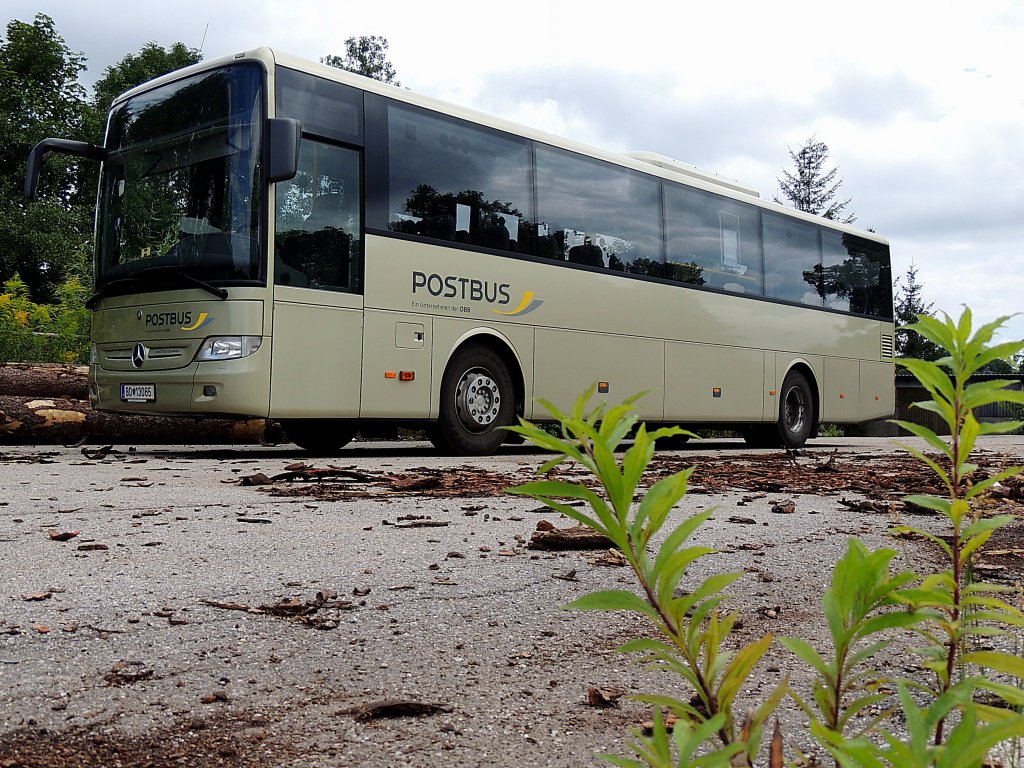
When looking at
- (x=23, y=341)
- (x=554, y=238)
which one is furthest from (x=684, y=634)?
(x=23, y=341)

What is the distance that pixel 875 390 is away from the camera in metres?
17.1

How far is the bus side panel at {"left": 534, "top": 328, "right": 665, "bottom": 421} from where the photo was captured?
36.8 feet

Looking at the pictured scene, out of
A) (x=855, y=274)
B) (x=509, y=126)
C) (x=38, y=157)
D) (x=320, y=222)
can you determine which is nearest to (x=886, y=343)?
(x=855, y=274)

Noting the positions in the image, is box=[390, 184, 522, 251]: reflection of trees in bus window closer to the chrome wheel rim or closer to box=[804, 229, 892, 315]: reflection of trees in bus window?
the chrome wheel rim

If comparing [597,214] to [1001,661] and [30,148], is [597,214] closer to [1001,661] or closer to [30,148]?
[1001,661]

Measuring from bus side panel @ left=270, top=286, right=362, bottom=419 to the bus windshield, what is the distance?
0.46m

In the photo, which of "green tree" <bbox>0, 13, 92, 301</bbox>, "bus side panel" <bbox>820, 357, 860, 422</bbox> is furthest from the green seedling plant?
"green tree" <bbox>0, 13, 92, 301</bbox>

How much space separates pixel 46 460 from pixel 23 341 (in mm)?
6680

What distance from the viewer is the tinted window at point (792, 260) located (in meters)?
14.9

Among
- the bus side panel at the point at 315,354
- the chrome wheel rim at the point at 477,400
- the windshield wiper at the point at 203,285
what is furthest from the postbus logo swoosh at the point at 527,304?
the windshield wiper at the point at 203,285

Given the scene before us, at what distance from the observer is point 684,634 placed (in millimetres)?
939

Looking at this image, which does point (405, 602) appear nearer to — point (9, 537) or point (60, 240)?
point (9, 537)

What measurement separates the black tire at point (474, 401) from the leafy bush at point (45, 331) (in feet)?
21.6

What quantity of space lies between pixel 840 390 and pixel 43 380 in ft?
37.5
